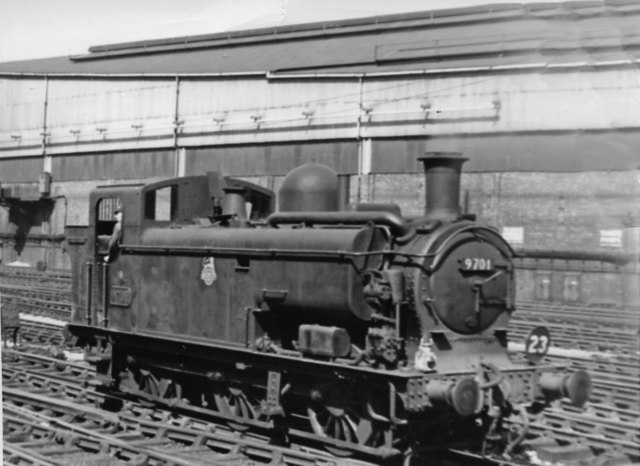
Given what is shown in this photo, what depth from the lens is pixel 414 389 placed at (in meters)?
8.54

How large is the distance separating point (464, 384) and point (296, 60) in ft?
77.9

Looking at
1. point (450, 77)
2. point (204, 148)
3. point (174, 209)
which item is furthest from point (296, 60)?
point (174, 209)

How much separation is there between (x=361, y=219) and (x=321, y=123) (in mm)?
19278

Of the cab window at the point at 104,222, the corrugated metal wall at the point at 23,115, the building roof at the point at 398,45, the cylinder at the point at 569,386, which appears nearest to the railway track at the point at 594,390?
the cylinder at the point at 569,386

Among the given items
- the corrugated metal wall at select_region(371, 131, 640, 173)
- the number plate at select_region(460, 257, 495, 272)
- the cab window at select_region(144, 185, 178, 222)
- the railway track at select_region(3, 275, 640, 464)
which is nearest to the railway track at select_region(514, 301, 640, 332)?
the railway track at select_region(3, 275, 640, 464)

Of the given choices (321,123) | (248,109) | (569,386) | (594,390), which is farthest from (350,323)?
(248,109)

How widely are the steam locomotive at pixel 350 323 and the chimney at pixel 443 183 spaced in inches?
0.6

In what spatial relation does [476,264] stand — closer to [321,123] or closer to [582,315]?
[582,315]

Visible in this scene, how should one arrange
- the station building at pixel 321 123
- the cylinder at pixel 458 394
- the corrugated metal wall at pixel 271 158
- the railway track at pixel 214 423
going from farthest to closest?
the corrugated metal wall at pixel 271 158 → the station building at pixel 321 123 → the railway track at pixel 214 423 → the cylinder at pixel 458 394

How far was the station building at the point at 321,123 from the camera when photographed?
890 inches

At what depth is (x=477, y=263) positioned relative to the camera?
9453mm

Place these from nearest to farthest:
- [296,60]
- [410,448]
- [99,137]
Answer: [410,448], [296,60], [99,137]

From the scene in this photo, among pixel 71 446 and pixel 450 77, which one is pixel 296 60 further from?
pixel 71 446

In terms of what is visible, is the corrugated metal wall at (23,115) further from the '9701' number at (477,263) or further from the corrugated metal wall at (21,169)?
the '9701' number at (477,263)
